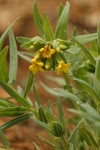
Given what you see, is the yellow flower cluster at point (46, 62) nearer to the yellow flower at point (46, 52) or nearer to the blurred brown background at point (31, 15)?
the yellow flower at point (46, 52)

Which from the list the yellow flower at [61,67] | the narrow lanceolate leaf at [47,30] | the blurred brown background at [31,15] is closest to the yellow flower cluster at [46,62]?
the yellow flower at [61,67]

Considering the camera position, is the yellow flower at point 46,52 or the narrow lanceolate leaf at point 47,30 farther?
the narrow lanceolate leaf at point 47,30

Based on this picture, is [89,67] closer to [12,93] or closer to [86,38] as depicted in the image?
[86,38]

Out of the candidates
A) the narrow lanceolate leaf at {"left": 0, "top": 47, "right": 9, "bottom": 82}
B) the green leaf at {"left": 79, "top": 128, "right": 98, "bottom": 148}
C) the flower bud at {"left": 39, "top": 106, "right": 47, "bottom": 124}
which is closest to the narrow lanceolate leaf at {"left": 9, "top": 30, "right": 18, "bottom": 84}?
Result: the narrow lanceolate leaf at {"left": 0, "top": 47, "right": 9, "bottom": 82}

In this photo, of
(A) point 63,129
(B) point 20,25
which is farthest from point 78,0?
(A) point 63,129

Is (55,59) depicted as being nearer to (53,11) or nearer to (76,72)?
(76,72)

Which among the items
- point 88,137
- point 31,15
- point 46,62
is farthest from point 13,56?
point 31,15
